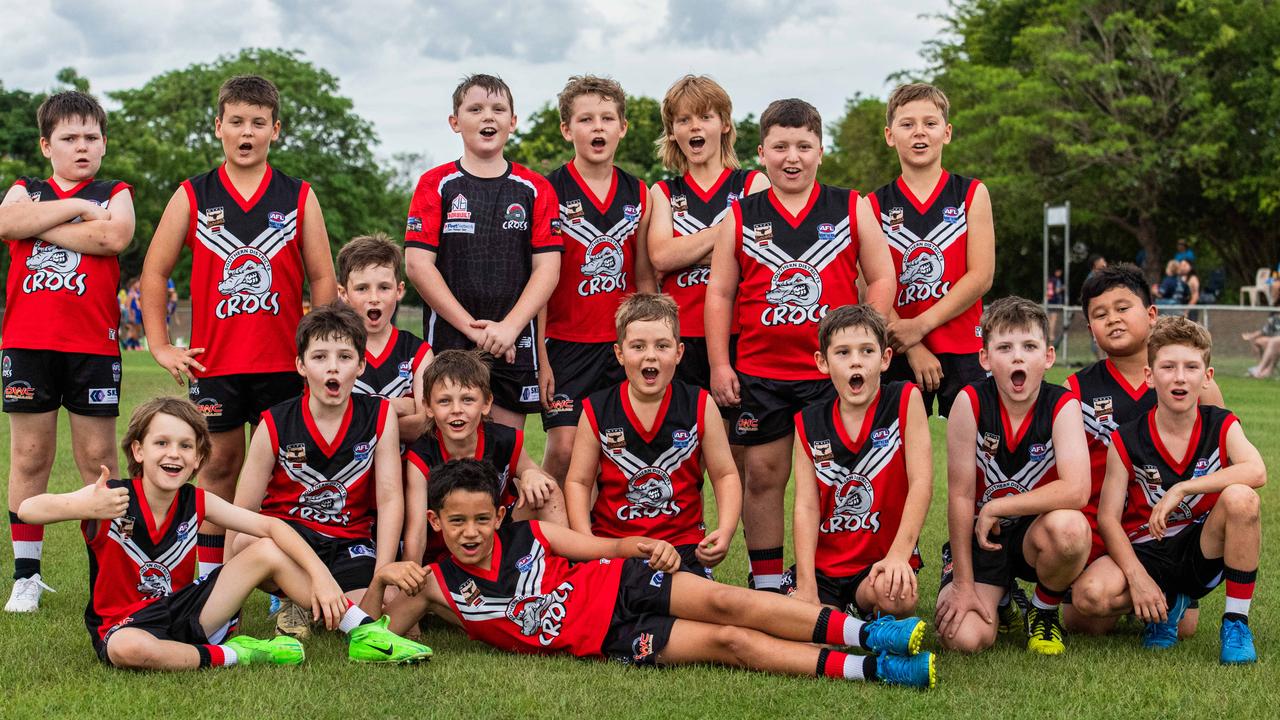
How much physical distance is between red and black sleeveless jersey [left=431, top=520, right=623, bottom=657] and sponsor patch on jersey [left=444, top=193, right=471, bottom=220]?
171cm

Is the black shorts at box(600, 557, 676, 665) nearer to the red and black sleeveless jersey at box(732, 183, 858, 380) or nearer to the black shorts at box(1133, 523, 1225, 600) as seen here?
the red and black sleeveless jersey at box(732, 183, 858, 380)

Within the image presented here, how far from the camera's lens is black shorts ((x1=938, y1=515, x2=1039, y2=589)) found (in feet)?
16.5

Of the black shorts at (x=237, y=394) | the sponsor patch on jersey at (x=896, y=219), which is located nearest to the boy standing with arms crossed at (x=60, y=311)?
the black shorts at (x=237, y=394)

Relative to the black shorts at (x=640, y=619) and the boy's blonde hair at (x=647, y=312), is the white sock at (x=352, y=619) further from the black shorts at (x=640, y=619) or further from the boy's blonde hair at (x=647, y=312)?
the boy's blonde hair at (x=647, y=312)

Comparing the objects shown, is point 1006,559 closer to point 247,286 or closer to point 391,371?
point 391,371

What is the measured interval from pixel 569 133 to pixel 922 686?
3.28 m

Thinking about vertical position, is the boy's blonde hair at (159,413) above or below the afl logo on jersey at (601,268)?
below

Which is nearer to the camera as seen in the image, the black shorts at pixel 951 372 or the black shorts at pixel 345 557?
the black shorts at pixel 345 557

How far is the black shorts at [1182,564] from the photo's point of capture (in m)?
4.79

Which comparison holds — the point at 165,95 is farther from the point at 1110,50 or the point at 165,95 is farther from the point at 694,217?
the point at 694,217

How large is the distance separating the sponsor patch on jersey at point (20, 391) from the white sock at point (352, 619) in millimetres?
2075

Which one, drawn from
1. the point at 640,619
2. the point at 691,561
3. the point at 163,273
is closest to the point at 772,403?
the point at 691,561

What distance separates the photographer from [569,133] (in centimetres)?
614

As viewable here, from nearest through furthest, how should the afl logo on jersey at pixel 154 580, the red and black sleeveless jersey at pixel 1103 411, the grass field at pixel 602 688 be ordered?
the grass field at pixel 602 688 → the afl logo on jersey at pixel 154 580 → the red and black sleeveless jersey at pixel 1103 411
